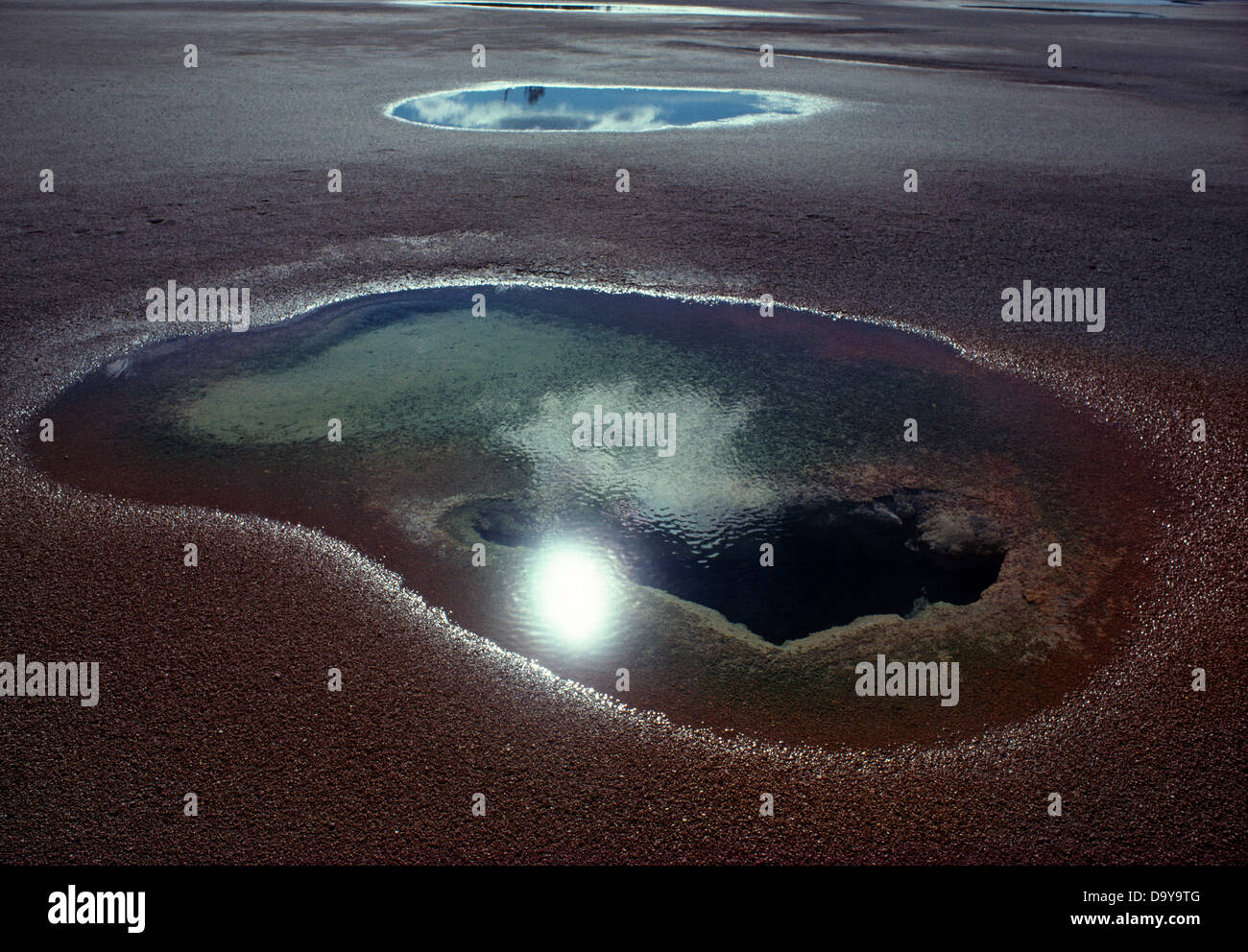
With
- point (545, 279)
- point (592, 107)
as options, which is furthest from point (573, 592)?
point (592, 107)

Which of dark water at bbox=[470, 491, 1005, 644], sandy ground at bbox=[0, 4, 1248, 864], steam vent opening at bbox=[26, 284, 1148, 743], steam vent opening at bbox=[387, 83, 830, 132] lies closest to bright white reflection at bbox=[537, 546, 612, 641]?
steam vent opening at bbox=[26, 284, 1148, 743]

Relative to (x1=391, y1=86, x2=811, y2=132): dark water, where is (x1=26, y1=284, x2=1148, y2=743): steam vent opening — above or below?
below

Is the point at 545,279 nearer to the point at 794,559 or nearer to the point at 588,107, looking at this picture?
the point at 794,559

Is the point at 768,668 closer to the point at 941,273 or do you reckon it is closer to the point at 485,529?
the point at 485,529

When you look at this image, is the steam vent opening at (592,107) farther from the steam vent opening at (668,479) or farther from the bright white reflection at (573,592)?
the bright white reflection at (573,592)

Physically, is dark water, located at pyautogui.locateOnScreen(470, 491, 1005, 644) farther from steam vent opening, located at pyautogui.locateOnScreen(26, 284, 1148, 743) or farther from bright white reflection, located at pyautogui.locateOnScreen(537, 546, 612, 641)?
bright white reflection, located at pyautogui.locateOnScreen(537, 546, 612, 641)

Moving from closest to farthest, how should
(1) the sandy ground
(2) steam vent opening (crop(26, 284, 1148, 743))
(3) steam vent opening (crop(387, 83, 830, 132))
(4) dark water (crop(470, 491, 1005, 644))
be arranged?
(1) the sandy ground, (2) steam vent opening (crop(26, 284, 1148, 743)), (4) dark water (crop(470, 491, 1005, 644)), (3) steam vent opening (crop(387, 83, 830, 132))

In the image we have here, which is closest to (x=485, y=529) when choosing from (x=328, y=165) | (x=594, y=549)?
(x=594, y=549)
